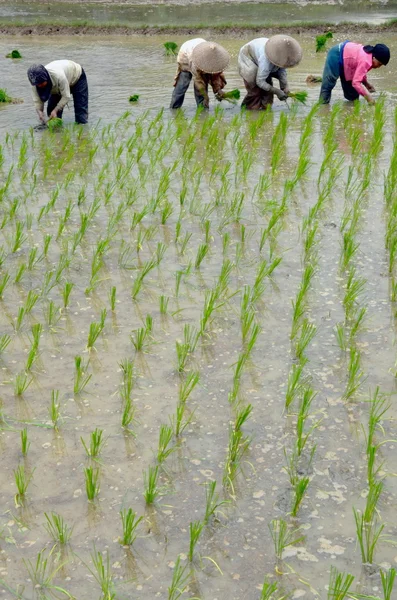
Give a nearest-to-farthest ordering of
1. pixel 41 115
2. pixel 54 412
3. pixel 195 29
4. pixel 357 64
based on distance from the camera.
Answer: pixel 54 412
pixel 41 115
pixel 357 64
pixel 195 29

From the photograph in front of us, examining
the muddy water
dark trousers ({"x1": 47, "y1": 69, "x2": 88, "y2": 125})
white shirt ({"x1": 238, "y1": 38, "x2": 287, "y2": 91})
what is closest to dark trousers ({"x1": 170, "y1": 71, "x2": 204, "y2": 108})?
white shirt ({"x1": 238, "y1": 38, "x2": 287, "y2": 91})

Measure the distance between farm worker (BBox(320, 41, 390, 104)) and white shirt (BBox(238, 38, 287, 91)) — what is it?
19.2 inches

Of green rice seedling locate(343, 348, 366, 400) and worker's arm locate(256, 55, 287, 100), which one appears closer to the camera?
green rice seedling locate(343, 348, 366, 400)

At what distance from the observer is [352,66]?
6898 mm

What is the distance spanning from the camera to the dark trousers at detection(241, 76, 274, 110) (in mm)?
7043

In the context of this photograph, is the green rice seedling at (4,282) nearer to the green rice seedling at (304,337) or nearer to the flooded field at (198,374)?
the flooded field at (198,374)

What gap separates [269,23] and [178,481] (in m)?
10.2

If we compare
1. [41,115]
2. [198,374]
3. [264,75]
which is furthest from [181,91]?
[198,374]

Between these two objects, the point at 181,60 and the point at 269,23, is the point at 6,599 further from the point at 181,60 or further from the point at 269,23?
the point at 269,23

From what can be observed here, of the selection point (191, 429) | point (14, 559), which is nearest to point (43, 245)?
point (191, 429)

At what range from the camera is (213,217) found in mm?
4488

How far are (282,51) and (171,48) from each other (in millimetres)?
3314

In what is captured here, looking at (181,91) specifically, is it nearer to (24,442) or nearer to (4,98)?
(4,98)

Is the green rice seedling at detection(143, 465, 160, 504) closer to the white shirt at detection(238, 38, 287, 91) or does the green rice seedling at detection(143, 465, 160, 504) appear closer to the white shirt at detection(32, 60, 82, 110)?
the white shirt at detection(32, 60, 82, 110)
